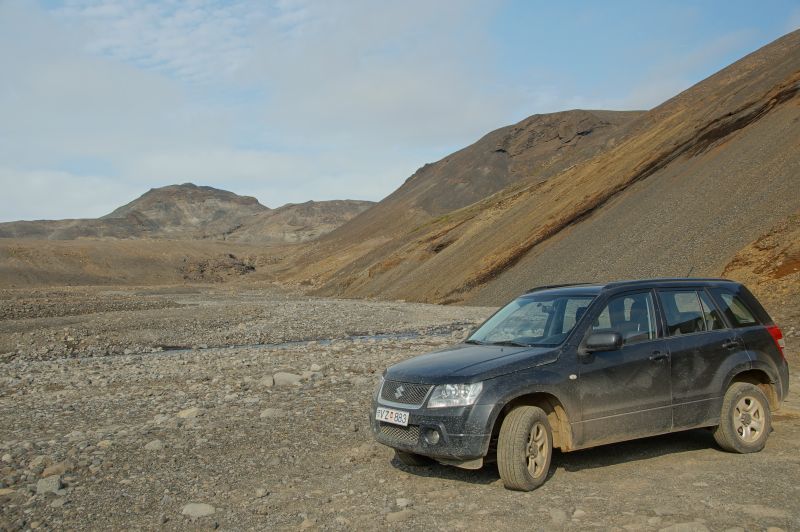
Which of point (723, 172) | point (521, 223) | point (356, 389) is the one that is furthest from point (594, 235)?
point (356, 389)

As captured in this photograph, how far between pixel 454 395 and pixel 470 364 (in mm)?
358

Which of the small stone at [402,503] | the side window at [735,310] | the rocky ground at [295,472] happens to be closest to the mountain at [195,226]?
the rocky ground at [295,472]

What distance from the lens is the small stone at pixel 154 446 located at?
7975 millimetres

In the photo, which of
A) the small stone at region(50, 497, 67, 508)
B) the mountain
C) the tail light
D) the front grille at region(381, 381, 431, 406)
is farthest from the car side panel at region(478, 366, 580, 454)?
the mountain

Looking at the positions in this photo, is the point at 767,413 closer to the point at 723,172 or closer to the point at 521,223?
the point at 723,172

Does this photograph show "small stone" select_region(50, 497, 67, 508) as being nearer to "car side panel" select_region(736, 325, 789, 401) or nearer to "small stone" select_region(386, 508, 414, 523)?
"small stone" select_region(386, 508, 414, 523)

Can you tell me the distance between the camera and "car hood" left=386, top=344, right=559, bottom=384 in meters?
6.11

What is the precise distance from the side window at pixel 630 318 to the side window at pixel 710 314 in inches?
28.1

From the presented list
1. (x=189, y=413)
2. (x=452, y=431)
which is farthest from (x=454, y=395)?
(x=189, y=413)

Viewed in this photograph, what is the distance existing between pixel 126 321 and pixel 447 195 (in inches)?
2617

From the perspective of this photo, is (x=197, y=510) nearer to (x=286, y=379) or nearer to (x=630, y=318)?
(x=630, y=318)

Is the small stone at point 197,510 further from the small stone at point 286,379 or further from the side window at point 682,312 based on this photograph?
the small stone at point 286,379

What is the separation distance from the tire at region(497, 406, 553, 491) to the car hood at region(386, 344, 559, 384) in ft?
1.31

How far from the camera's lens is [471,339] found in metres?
7.50
